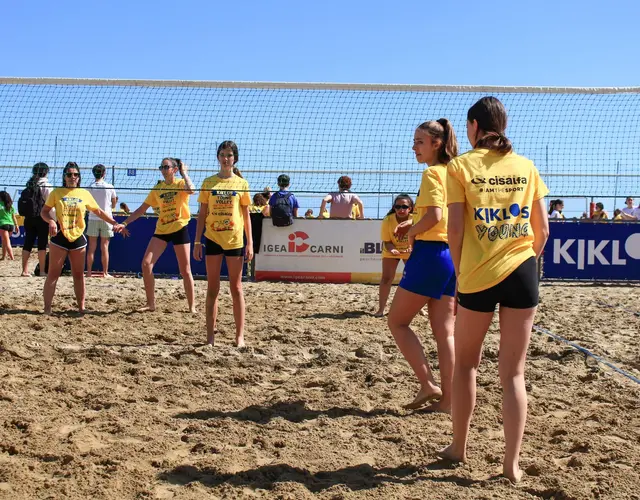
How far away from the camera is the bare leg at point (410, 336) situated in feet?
14.1

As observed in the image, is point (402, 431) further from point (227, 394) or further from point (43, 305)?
point (43, 305)

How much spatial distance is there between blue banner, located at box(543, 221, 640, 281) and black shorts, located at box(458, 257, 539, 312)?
31.1 feet

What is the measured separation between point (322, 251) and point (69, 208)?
525 cm

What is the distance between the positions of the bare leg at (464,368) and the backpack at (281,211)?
8.37 metres

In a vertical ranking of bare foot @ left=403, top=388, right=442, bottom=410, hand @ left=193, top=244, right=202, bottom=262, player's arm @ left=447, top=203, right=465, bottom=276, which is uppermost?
player's arm @ left=447, top=203, right=465, bottom=276

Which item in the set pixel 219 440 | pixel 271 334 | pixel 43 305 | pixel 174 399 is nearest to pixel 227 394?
pixel 174 399

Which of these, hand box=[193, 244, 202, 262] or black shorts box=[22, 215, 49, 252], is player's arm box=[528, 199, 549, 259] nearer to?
hand box=[193, 244, 202, 262]

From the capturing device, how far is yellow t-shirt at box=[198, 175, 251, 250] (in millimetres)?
6066

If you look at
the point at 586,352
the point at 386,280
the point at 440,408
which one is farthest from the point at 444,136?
the point at 386,280

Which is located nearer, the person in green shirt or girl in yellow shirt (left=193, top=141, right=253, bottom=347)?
girl in yellow shirt (left=193, top=141, right=253, bottom=347)

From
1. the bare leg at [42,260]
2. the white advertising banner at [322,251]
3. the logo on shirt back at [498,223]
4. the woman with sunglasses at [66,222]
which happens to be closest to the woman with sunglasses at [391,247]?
the woman with sunglasses at [66,222]

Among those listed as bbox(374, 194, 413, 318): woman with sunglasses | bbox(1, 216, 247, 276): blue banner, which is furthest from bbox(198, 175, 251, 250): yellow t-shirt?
bbox(1, 216, 247, 276): blue banner

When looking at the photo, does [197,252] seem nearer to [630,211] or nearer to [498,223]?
[498,223]

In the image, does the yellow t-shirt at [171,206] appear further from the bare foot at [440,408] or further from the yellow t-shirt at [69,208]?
the bare foot at [440,408]
